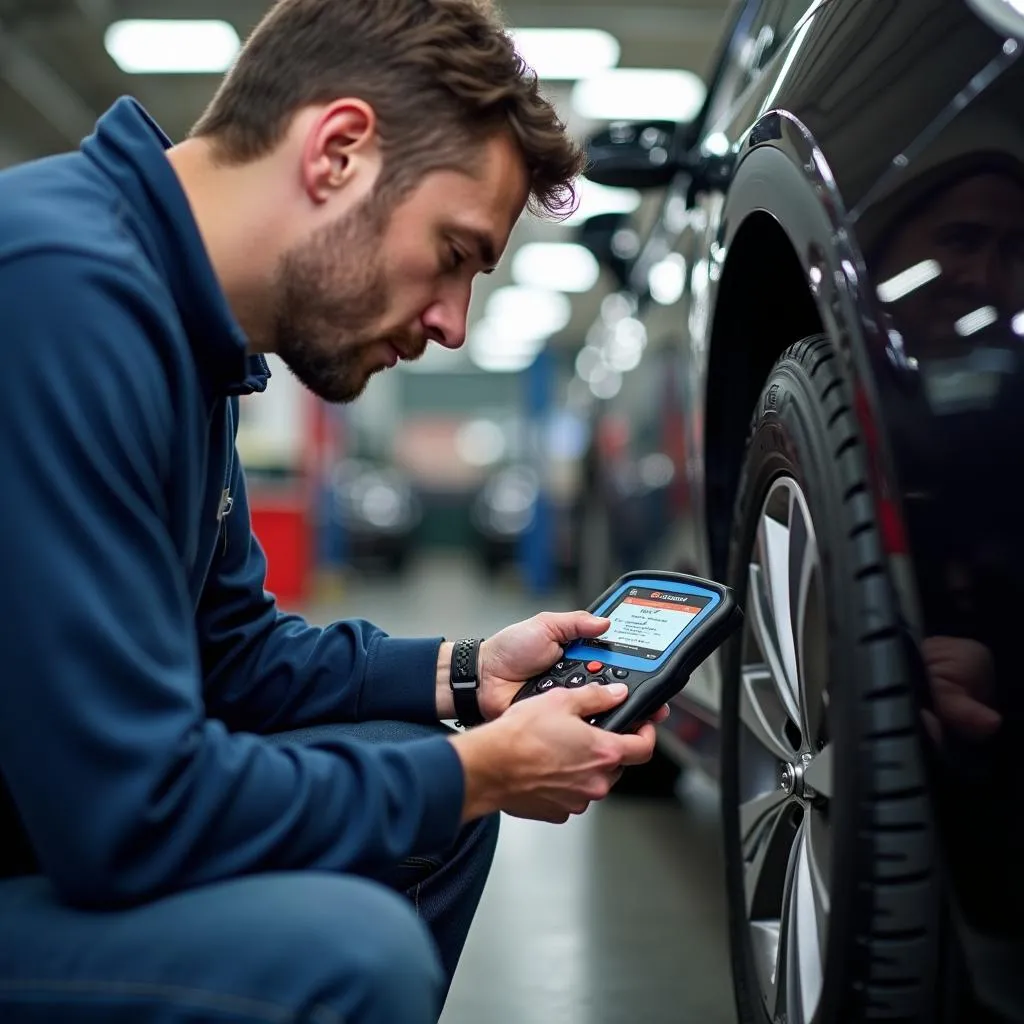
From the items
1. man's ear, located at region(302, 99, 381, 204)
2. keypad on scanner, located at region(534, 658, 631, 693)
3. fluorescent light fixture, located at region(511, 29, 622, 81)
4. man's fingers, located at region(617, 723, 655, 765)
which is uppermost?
fluorescent light fixture, located at region(511, 29, 622, 81)

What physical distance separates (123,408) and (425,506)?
18.1m

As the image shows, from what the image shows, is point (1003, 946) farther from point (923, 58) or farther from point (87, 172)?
point (87, 172)

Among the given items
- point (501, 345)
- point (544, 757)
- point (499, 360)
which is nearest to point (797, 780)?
point (544, 757)

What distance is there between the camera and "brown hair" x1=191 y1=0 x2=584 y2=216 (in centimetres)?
95

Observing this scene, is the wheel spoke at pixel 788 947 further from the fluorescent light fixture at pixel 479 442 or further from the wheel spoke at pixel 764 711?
the fluorescent light fixture at pixel 479 442

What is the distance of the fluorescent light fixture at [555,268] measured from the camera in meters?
12.3

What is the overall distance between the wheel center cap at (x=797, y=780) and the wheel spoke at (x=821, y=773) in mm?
14

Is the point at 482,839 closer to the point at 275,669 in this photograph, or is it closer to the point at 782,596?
the point at 275,669

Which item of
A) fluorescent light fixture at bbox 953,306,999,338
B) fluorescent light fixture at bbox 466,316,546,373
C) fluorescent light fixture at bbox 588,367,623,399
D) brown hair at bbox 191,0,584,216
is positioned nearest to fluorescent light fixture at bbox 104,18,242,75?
fluorescent light fixture at bbox 588,367,623,399

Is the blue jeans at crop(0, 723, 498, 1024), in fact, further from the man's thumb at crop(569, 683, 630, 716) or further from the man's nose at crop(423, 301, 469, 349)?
the man's nose at crop(423, 301, 469, 349)

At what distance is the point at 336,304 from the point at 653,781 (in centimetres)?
201

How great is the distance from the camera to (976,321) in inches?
31.0

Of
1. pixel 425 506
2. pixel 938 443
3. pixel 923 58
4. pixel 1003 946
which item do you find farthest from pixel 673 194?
pixel 425 506

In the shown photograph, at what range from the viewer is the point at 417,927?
82 cm
